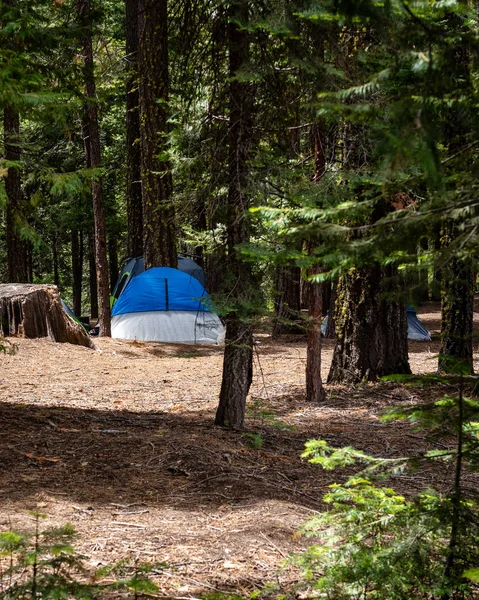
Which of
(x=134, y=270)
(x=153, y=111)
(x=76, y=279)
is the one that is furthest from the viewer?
(x=76, y=279)

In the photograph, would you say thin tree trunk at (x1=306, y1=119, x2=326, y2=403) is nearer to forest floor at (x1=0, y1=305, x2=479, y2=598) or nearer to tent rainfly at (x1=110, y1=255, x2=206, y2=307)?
forest floor at (x1=0, y1=305, x2=479, y2=598)

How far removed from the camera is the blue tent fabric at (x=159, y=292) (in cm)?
1500

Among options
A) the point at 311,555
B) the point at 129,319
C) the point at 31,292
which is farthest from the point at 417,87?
the point at 129,319

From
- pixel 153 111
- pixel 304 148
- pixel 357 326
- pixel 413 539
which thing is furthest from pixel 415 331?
pixel 413 539

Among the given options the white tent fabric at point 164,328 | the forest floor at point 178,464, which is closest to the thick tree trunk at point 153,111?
the white tent fabric at point 164,328

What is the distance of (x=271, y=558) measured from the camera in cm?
396

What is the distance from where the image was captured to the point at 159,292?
50.5 ft

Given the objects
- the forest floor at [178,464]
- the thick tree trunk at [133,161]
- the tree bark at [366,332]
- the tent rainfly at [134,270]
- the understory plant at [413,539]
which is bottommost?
the forest floor at [178,464]

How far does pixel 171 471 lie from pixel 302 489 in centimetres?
111

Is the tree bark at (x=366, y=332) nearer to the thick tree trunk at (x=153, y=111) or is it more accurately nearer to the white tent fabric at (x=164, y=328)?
the thick tree trunk at (x=153, y=111)

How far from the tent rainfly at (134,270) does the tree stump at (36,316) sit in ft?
11.1

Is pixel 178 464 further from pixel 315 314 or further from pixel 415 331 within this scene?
pixel 415 331

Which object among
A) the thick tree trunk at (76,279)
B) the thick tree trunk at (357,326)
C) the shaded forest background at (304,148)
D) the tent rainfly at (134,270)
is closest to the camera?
the shaded forest background at (304,148)

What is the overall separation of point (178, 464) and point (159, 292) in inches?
386
